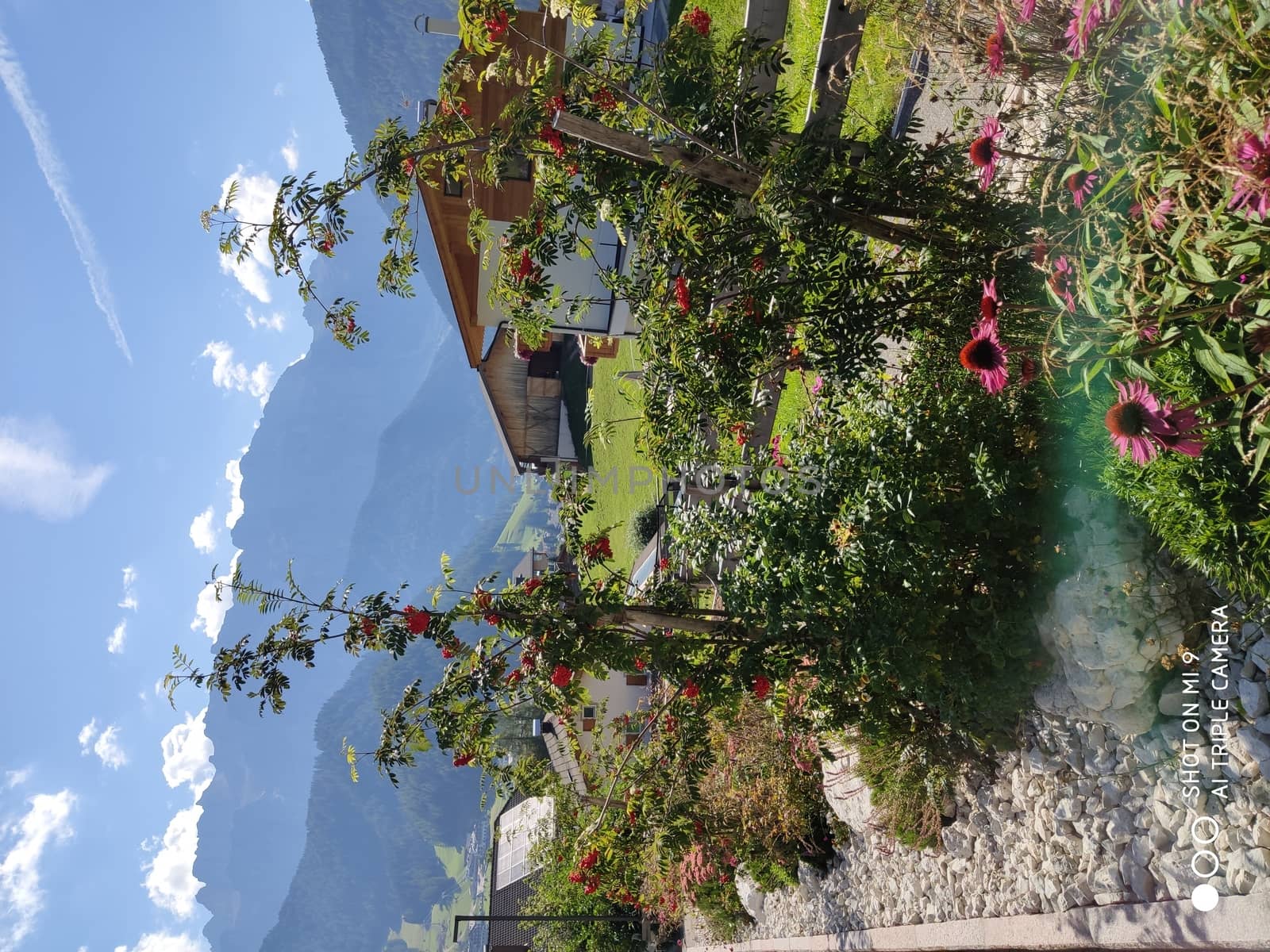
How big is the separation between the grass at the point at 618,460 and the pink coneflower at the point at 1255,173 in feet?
53.7

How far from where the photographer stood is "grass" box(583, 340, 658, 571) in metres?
20.7

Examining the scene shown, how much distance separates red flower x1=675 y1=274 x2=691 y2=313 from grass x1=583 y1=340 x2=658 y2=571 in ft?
44.5

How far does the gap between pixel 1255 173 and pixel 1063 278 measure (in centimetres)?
110

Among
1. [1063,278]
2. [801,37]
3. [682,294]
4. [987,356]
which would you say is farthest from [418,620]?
[801,37]

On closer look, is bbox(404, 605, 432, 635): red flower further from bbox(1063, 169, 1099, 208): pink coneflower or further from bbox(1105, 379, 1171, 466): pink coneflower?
bbox(1063, 169, 1099, 208): pink coneflower

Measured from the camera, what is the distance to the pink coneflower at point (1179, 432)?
113 inches

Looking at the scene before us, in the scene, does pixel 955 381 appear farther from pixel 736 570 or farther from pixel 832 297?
pixel 736 570

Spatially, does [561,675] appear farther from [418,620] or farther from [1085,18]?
[1085,18]

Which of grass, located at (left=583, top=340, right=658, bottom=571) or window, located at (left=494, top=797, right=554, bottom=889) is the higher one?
grass, located at (left=583, top=340, right=658, bottom=571)

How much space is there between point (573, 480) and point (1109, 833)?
4353 mm

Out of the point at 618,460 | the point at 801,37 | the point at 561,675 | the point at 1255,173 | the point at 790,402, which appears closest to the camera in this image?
the point at 1255,173

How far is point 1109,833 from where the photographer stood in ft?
16.0

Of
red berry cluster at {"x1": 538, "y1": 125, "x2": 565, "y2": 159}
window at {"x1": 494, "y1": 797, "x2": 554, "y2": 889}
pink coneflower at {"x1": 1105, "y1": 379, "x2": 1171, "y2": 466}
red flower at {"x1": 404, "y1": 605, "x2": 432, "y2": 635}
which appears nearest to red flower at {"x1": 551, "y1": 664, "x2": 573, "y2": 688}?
red flower at {"x1": 404, "y1": 605, "x2": 432, "y2": 635}

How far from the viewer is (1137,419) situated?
2898 mm
